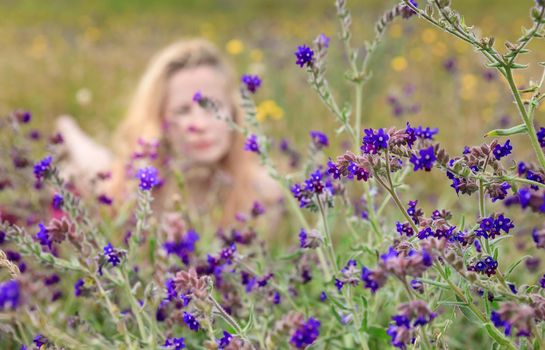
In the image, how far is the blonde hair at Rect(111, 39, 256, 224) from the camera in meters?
4.55

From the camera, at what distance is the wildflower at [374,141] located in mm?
1151

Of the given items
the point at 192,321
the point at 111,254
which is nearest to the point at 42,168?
the point at 111,254

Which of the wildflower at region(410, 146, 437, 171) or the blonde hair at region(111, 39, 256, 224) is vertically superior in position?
the blonde hair at region(111, 39, 256, 224)

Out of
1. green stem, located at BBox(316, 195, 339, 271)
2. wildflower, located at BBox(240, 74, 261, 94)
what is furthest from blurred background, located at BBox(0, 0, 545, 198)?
green stem, located at BBox(316, 195, 339, 271)

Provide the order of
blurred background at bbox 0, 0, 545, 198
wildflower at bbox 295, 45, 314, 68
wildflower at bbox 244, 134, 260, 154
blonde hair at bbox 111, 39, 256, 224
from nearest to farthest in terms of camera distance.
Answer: wildflower at bbox 295, 45, 314, 68
wildflower at bbox 244, 134, 260, 154
blonde hair at bbox 111, 39, 256, 224
blurred background at bbox 0, 0, 545, 198

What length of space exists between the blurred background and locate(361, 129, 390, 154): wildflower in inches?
55.0

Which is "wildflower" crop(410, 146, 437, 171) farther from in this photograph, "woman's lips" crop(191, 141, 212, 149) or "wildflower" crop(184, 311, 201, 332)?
"woman's lips" crop(191, 141, 212, 149)

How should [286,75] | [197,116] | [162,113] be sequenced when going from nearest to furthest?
[197,116]
[162,113]
[286,75]

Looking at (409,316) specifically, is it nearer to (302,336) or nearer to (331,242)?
(302,336)

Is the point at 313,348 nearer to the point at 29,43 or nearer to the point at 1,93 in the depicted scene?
the point at 1,93

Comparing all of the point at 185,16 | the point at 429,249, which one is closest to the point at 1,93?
the point at 429,249

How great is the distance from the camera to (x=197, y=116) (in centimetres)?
404

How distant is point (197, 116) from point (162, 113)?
0.60 m

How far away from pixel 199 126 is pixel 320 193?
2.48m
